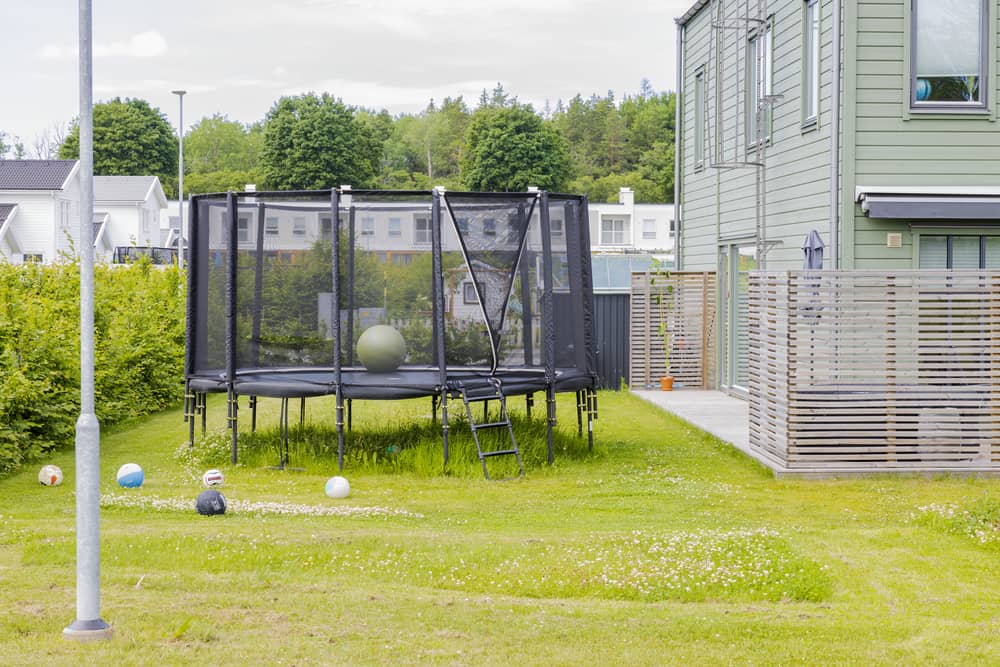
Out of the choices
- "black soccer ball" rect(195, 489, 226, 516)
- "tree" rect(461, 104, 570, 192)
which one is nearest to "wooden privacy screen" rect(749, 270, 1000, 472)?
"black soccer ball" rect(195, 489, 226, 516)

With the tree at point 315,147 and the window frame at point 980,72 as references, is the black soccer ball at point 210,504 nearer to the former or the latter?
the window frame at point 980,72

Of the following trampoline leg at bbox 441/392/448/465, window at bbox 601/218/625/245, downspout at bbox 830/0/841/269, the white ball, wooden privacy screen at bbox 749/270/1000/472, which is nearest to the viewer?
the white ball

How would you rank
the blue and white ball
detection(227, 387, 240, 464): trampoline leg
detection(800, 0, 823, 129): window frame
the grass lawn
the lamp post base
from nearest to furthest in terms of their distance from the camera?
the lamp post base → the grass lawn → the blue and white ball → detection(227, 387, 240, 464): trampoline leg → detection(800, 0, 823, 129): window frame

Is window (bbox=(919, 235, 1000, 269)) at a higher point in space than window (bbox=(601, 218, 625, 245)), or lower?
lower

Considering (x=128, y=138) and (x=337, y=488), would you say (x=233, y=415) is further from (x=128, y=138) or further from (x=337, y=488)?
(x=128, y=138)

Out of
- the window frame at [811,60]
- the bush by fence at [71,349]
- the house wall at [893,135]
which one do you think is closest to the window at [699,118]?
the window frame at [811,60]

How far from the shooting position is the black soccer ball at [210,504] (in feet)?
33.8

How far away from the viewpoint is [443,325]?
44.3 ft

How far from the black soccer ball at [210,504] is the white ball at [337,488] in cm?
132

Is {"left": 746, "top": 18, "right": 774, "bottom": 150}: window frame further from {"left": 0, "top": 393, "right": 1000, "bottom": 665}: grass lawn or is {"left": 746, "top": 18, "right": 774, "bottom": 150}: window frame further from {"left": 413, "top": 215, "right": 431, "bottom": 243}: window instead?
{"left": 0, "top": 393, "right": 1000, "bottom": 665}: grass lawn

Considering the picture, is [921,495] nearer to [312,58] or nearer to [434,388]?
[434,388]

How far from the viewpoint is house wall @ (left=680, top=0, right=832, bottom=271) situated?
14914 mm

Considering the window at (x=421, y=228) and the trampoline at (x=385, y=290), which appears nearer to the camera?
the trampoline at (x=385, y=290)

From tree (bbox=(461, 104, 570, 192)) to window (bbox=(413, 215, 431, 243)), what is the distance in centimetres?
6319
